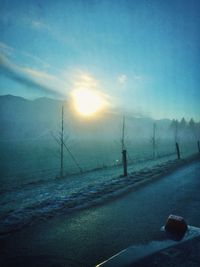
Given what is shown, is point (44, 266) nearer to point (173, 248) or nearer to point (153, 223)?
point (173, 248)

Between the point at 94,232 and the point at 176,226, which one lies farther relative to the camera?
the point at 94,232

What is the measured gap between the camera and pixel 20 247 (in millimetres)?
3832

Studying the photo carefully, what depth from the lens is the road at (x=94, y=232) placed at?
3453 millimetres

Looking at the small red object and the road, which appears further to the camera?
the small red object

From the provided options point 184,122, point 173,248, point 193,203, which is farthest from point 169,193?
point 184,122

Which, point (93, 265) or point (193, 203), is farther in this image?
point (193, 203)

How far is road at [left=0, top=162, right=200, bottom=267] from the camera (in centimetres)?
345

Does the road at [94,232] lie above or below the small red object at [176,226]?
below

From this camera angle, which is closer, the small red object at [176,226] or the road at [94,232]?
the road at [94,232]

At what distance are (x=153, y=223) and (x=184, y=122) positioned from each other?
15882cm

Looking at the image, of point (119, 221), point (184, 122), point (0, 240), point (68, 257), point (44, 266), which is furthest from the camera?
point (184, 122)

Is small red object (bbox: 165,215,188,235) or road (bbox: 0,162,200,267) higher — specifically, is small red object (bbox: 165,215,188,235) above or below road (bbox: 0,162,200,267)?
above

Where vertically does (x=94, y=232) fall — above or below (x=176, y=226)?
below

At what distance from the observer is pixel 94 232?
4430 mm
